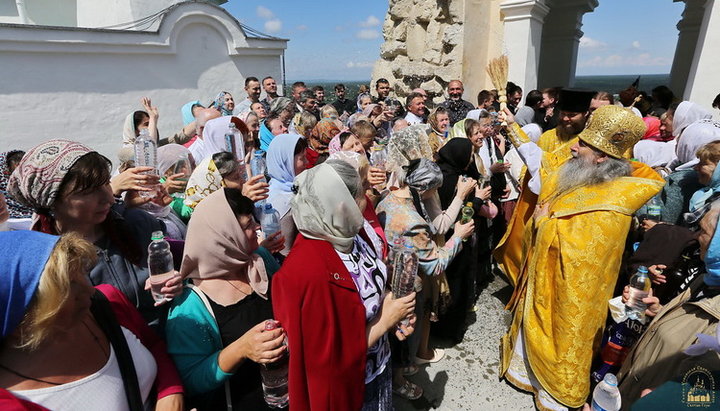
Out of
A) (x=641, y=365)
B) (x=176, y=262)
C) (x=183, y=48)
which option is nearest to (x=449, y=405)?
(x=641, y=365)

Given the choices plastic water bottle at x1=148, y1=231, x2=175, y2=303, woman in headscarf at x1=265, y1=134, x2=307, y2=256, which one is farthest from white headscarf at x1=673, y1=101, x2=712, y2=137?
plastic water bottle at x1=148, y1=231, x2=175, y2=303

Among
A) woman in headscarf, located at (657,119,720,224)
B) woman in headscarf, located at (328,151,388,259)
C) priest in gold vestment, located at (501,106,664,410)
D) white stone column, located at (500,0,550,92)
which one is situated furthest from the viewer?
white stone column, located at (500,0,550,92)

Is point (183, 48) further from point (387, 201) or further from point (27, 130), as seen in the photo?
point (387, 201)

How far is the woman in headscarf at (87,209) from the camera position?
161 centimetres

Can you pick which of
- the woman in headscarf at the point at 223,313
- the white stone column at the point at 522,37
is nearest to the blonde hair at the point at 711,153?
the woman in headscarf at the point at 223,313

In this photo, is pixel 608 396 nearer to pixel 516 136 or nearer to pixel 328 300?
pixel 328 300

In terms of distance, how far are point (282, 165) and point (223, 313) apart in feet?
5.49

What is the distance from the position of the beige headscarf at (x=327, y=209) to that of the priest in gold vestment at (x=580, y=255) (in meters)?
1.65

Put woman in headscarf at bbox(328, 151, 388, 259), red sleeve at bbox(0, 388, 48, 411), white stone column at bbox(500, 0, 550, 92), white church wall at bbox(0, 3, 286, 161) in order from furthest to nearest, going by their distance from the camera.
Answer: white stone column at bbox(500, 0, 550, 92)
white church wall at bbox(0, 3, 286, 161)
woman in headscarf at bbox(328, 151, 388, 259)
red sleeve at bbox(0, 388, 48, 411)

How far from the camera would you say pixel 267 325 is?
154 cm

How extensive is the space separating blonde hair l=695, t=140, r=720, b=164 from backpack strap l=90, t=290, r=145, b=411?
153 inches

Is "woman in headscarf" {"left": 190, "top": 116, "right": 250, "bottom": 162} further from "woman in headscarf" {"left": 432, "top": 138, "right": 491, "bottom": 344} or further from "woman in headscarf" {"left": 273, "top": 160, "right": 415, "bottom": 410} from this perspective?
"woman in headscarf" {"left": 273, "top": 160, "right": 415, "bottom": 410}

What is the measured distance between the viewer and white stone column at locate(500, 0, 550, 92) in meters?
7.09

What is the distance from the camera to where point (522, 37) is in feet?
23.6
